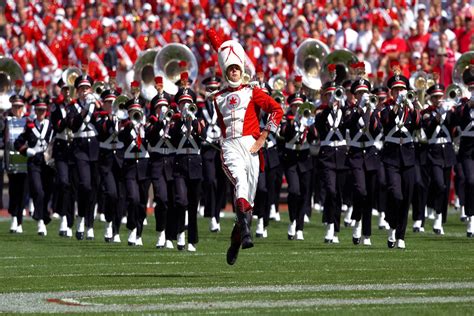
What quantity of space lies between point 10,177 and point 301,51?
20.0ft

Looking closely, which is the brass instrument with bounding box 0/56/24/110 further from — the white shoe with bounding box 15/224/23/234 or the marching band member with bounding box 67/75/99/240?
the marching band member with bounding box 67/75/99/240

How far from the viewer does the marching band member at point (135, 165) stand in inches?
887

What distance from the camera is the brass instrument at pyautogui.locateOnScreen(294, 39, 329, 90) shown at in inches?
1157

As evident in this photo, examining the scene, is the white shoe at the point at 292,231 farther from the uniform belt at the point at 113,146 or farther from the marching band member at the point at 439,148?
the uniform belt at the point at 113,146

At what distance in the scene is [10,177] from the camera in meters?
26.3

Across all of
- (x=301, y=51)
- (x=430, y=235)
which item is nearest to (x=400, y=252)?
(x=430, y=235)

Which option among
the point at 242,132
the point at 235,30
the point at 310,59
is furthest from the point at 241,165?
the point at 235,30

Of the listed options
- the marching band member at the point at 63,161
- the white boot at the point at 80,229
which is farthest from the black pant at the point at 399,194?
the marching band member at the point at 63,161

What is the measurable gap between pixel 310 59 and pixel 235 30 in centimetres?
448

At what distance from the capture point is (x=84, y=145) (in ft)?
77.9

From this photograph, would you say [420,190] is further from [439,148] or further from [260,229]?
[260,229]

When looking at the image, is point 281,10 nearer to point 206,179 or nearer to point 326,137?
point 206,179

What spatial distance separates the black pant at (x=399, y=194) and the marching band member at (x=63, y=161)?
4.68 meters

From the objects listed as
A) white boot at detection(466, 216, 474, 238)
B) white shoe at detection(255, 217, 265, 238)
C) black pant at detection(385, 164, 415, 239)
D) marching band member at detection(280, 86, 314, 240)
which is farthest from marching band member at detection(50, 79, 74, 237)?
white boot at detection(466, 216, 474, 238)
